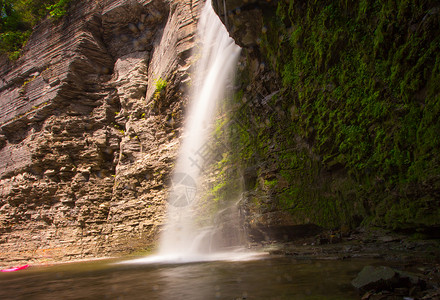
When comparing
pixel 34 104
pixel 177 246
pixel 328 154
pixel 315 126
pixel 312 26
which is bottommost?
pixel 177 246

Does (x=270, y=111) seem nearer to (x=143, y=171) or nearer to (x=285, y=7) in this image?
(x=285, y=7)

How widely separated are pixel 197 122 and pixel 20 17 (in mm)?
20394

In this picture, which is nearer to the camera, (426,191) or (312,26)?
(426,191)

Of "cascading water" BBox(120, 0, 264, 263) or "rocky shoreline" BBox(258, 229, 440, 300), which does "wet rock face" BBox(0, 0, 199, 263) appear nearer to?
"cascading water" BBox(120, 0, 264, 263)

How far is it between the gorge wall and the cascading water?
199 cm

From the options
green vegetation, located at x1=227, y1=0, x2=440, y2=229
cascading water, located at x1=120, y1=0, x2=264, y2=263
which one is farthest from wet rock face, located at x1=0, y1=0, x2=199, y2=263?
green vegetation, located at x1=227, y1=0, x2=440, y2=229

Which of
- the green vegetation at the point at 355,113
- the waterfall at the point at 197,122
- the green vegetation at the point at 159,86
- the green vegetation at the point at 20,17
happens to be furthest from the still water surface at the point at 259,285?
the green vegetation at the point at 20,17

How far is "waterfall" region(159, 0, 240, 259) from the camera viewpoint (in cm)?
1177

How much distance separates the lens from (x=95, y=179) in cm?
1611

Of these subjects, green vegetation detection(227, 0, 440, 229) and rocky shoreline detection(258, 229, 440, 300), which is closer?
rocky shoreline detection(258, 229, 440, 300)

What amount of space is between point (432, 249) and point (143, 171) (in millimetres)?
12147

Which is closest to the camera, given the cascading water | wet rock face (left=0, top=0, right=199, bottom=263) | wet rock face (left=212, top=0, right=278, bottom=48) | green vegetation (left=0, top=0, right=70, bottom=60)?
wet rock face (left=212, top=0, right=278, bottom=48)

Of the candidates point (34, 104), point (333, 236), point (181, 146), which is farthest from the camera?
point (34, 104)

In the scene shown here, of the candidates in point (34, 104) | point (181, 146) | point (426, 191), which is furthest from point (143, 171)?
point (426, 191)
